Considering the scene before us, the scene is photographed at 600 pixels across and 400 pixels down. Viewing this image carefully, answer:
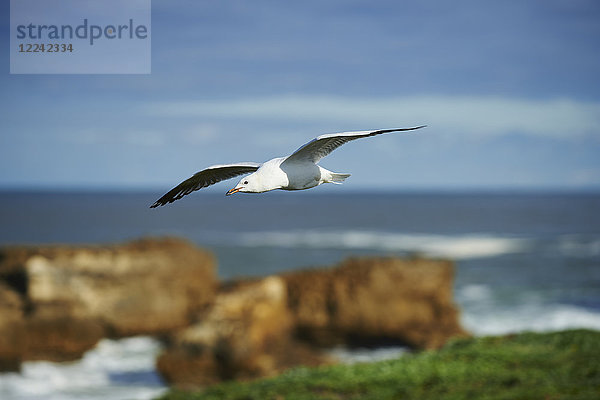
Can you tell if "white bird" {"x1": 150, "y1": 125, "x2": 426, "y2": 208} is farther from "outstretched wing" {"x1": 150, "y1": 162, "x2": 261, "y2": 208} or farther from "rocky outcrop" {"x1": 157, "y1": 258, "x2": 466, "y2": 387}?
"rocky outcrop" {"x1": 157, "y1": 258, "x2": 466, "y2": 387}

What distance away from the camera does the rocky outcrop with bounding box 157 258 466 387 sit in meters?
16.9

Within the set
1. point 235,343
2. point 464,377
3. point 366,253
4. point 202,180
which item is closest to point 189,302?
point 235,343

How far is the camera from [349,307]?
18.6m

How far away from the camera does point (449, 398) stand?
397 inches

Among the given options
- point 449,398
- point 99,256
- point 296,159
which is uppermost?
point 296,159

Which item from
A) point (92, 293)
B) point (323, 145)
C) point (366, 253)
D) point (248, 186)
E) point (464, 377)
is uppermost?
point (323, 145)

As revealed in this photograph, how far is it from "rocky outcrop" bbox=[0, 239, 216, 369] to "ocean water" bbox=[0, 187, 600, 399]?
543mm

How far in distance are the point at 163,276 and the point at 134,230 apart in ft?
152

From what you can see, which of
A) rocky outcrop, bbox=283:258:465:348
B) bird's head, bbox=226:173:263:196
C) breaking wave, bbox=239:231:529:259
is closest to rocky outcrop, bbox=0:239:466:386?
rocky outcrop, bbox=283:258:465:348

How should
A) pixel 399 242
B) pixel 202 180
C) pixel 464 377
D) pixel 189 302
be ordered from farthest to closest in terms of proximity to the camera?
pixel 399 242 → pixel 189 302 → pixel 464 377 → pixel 202 180

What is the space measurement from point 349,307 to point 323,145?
13.7 m

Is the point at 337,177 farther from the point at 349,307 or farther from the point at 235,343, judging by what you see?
the point at 349,307

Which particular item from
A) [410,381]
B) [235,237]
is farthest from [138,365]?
[235,237]

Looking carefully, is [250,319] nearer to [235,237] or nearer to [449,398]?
[449,398]
